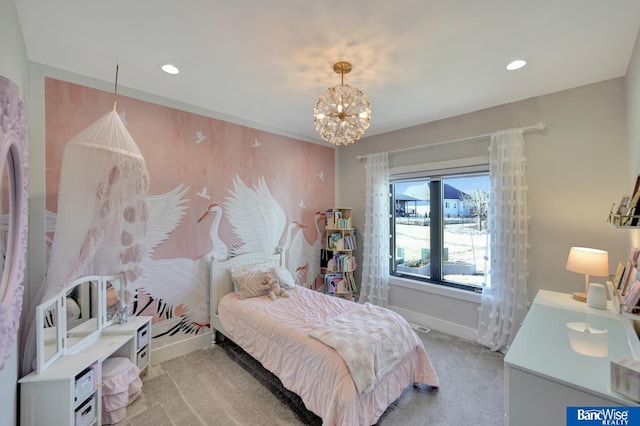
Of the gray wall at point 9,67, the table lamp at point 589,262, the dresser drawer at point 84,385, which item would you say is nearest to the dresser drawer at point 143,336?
the dresser drawer at point 84,385

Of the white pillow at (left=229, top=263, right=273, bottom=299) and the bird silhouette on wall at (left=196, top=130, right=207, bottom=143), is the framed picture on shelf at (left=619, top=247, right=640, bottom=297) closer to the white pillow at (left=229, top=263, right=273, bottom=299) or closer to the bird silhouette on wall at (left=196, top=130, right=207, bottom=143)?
the white pillow at (left=229, top=263, right=273, bottom=299)

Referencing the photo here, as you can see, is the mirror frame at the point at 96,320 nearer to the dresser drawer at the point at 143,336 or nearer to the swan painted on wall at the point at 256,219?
the dresser drawer at the point at 143,336

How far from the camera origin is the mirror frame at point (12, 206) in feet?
3.10

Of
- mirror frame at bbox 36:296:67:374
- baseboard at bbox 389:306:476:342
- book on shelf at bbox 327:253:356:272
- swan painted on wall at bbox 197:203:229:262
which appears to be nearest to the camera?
mirror frame at bbox 36:296:67:374

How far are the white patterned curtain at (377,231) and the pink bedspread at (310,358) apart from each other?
1291mm

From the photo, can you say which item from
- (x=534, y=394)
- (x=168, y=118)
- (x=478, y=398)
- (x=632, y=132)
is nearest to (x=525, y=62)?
(x=632, y=132)

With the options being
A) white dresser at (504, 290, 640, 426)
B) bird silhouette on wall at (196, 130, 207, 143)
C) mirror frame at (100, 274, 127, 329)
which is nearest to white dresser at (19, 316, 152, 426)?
mirror frame at (100, 274, 127, 329)

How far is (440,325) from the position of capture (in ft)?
11.1

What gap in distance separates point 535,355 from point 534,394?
Result: 0.20 meters

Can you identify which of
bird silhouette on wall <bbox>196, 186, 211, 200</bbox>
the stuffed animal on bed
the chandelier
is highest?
the chandelier

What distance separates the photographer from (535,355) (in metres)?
1.32

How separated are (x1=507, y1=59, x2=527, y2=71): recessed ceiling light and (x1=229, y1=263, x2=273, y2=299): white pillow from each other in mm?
2997

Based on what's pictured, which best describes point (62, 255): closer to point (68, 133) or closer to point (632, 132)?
point (68, 133)

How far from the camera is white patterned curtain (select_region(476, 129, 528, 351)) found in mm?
2738
